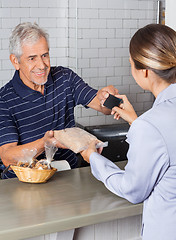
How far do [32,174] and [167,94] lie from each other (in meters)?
0.86

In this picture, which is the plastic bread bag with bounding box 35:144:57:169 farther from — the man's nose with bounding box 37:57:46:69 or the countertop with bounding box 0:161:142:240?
the man's nose with bounding box 37:57:46:69

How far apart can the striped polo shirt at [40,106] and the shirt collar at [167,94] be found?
1201 mm

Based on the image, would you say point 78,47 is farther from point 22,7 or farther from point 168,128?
point 168,128

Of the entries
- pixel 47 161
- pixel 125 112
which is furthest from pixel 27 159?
pixel 125 112

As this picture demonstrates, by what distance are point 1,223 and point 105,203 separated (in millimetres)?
504

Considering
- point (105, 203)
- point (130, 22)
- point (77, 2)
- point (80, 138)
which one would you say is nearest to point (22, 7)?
point (77, 2)

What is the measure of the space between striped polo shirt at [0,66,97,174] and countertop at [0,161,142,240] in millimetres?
539

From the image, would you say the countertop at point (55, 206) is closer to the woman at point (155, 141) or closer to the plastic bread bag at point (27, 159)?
the plastic bread bag at point (27, 159)

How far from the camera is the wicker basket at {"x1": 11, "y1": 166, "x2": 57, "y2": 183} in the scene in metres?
2.01

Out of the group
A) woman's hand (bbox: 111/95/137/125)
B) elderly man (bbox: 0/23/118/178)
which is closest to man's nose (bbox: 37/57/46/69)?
elderly man (bbox: 0/23/118/178)

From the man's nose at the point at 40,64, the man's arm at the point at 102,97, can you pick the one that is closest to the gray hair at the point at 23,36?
the man's nose at the point at 40,64

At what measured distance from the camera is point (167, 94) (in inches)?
60.8

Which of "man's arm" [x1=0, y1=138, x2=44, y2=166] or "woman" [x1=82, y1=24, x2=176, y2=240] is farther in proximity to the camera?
"man's arm" [x1=0, y1=138, x2=44, y2=166]

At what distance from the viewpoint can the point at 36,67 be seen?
2627 mm
